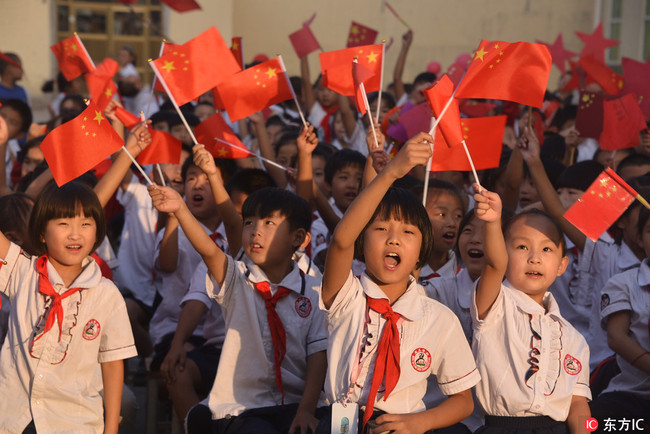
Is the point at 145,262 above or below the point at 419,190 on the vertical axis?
below

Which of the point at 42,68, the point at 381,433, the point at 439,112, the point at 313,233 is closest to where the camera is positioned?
the point at 381,433

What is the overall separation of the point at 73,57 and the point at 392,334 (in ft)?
10.4

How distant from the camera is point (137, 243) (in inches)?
201

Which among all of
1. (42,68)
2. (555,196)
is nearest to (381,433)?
(555,196)

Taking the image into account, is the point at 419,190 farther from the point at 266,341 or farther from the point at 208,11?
the point at 208,11

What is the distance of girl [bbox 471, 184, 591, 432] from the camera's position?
2998 millimetres

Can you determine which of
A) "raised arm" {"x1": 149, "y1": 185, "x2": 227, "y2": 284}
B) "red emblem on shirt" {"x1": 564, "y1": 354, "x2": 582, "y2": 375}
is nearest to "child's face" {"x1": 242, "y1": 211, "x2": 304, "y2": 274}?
"raised arm" {"x1": 149, "y1": 185, "x2": 227, "y2": 284}

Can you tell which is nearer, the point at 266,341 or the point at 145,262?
the point at 266,341

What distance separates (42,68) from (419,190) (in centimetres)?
958

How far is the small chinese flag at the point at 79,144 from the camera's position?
3.39m

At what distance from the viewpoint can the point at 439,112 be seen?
318 centimetres

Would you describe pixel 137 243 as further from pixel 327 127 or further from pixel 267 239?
pixel 327 127

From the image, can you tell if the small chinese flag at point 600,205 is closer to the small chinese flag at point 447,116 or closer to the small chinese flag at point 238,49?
the small chinese flag at point 447,116

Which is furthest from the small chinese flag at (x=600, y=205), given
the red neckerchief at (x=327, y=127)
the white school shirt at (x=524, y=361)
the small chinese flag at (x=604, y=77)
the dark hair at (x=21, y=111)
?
the dark hair at (x=21, y=111)
